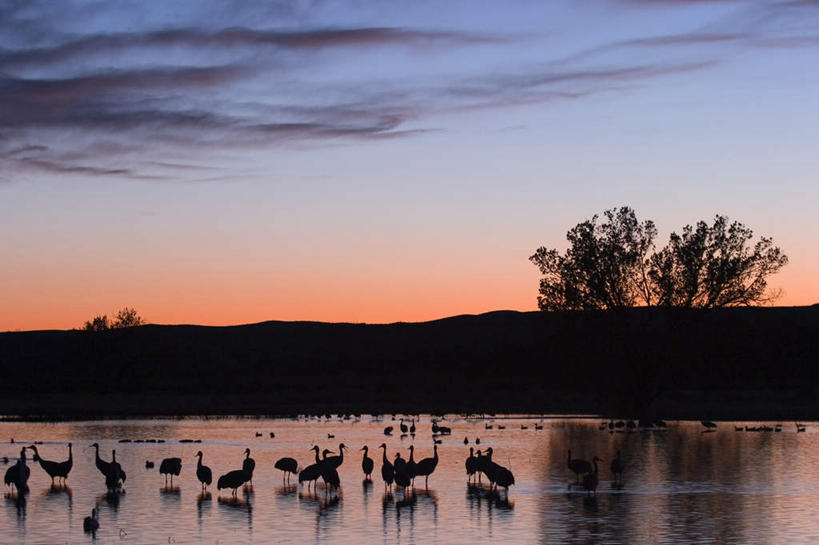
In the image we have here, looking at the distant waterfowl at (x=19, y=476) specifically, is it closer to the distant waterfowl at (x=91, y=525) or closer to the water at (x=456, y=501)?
the water at (x=456, y=501)

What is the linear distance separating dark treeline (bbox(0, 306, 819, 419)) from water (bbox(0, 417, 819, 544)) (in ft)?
68.5

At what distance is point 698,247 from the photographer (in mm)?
69250

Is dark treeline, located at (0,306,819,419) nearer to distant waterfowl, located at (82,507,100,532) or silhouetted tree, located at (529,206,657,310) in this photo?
silhouetted tree, located at (529,206,657,310)

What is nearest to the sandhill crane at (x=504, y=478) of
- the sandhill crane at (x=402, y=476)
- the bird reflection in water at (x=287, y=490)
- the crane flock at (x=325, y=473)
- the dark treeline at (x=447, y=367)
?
the crane flock at (x=325, y=473)

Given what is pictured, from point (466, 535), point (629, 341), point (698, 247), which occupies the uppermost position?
point (698, 247)

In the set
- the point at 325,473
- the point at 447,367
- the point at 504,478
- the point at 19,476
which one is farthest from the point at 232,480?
the point at 447,367

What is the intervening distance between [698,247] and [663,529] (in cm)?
4768

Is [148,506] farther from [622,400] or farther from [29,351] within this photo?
[29,351]

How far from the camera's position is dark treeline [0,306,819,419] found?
71375 millimetres

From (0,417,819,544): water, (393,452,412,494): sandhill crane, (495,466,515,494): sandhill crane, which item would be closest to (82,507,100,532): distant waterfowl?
(0,417,819,544): water

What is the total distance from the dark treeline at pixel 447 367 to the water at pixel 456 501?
20.9m

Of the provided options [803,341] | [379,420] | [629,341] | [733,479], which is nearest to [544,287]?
[629,341]

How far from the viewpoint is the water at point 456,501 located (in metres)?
23.2

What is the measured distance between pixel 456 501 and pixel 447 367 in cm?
10975
